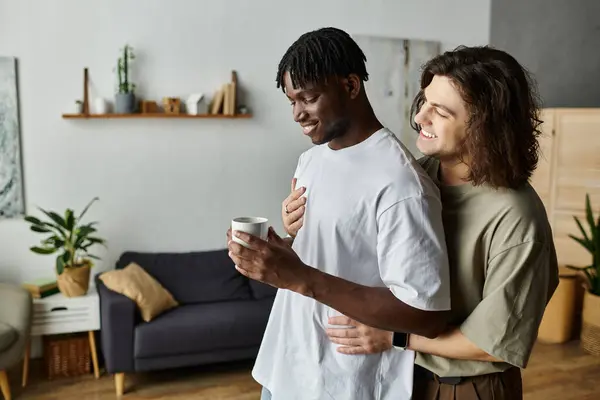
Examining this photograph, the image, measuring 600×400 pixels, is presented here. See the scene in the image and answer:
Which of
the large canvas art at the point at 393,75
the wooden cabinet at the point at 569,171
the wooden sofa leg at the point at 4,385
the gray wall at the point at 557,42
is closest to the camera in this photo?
the wooden sofa leg at the point at 4,385

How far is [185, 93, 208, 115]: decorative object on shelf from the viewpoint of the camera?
3832 millimetres

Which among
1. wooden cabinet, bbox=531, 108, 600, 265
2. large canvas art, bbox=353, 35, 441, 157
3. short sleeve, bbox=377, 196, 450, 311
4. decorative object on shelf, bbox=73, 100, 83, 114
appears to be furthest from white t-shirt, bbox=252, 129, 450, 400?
wooden cabinet, bbox=531, 108, 600, 265

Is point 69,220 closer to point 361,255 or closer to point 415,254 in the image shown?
point 361,255

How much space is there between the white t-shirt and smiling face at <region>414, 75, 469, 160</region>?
66mm

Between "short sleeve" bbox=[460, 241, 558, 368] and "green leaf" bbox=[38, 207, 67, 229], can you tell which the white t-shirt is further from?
A: "green leaf" bbox=[38, 207, 67, 229]

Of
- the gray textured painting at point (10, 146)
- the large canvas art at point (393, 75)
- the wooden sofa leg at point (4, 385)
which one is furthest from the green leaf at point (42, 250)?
the large canvas art at point (393, 75)

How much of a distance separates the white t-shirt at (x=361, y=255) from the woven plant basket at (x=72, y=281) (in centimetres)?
236

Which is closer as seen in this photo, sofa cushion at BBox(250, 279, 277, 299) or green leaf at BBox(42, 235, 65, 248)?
green leaf at BBox(42, 235, 65, 248)

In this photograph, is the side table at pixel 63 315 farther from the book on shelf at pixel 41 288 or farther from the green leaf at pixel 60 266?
the green leaf at pixel 60 266

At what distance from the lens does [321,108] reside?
1230 millimetres

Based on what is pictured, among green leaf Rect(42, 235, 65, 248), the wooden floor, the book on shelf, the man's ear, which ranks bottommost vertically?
the wooden floor

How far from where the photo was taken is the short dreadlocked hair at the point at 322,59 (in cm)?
122

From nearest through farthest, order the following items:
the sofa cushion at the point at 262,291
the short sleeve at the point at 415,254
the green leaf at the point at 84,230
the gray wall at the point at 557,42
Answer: the short sleeve at the point at 415,254 → the green leaf at the point at 84,230 → the sofa cushion at the point at 262,291 → the gray wall at the point at 557,42

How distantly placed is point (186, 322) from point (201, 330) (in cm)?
10
